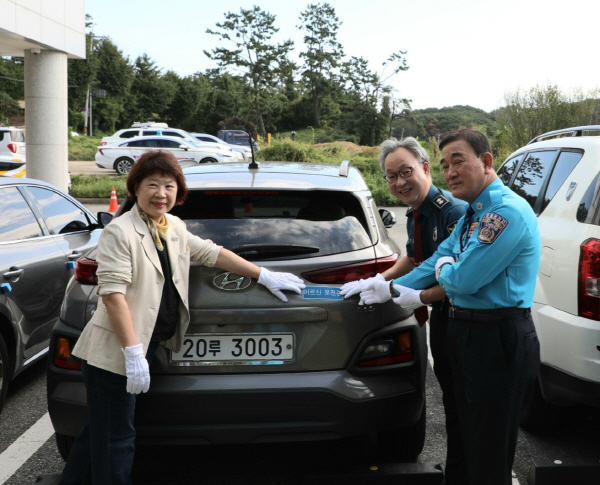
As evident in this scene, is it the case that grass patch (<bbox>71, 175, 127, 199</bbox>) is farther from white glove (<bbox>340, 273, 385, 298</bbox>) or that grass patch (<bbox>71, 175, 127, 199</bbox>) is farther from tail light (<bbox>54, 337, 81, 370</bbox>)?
white glove (<bbox>340, 273, 385, 298</bbox>)

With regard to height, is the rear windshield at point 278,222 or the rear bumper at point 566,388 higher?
the rear windshield at point 278,222

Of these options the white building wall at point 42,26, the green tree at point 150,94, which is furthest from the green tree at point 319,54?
the white building wall at point 42,26

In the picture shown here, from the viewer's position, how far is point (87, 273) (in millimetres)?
2814

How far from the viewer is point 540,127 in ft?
128

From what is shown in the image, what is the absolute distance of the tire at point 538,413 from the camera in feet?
12.0

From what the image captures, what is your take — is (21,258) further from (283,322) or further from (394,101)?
(394,101)

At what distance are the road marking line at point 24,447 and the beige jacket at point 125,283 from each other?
127 cm

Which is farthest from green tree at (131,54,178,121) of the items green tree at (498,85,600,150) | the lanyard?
the lanyard

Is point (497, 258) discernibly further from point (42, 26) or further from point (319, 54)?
point (319, 54)

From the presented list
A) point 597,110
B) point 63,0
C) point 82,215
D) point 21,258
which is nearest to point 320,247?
point 21,258

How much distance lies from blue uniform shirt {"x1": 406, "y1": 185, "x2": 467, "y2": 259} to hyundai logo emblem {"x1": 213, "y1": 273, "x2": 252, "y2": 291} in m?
0.91

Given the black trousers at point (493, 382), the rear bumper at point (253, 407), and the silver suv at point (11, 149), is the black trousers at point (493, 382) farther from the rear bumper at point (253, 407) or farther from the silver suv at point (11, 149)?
the silver suv at point (11, 149)

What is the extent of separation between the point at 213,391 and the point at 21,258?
218 cm

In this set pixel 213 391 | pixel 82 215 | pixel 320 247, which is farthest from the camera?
pixel 82 215
